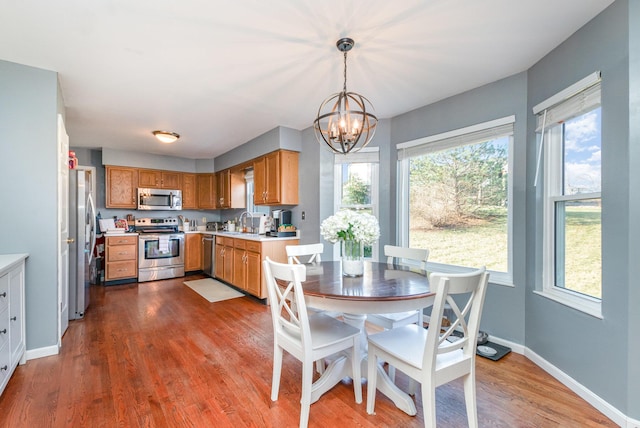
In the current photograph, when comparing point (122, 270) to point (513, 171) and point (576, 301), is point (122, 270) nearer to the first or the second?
point (513, 171)

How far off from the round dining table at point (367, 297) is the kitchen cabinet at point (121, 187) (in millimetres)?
4794

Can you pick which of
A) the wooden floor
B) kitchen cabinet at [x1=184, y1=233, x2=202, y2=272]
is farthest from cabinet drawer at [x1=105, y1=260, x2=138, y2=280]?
the wooden floor

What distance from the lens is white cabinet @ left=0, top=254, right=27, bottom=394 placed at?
1858 millimetres

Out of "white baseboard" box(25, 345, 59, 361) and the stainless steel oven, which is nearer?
"white baseboard" box(25, 345, 59, 361)

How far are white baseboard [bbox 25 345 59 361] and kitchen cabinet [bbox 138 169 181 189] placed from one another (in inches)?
146

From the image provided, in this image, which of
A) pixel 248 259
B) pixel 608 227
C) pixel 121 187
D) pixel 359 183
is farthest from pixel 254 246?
pixel 608 227

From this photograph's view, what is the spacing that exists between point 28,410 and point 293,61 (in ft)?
9.75

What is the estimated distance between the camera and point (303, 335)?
1.63 meters

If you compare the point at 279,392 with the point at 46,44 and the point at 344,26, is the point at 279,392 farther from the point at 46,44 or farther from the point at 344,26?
the point at 46,44

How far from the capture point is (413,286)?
71.3 inches

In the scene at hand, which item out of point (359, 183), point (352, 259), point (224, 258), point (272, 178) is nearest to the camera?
point (352, 259)

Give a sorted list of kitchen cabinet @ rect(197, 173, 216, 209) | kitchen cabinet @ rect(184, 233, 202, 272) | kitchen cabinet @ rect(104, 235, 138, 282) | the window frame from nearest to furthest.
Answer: the window frame < kitchen cabinet @ rect(104, 235, 138, 282) < kitchen cabinet @ rect(184, 233, 202, 272) < kitchen cabinet @ rect(197, 173, 216, 209)

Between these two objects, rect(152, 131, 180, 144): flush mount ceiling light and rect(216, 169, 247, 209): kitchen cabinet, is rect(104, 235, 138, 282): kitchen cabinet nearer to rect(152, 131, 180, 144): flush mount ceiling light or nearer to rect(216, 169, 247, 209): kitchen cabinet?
rect(216, 169, 247, 209): kitchen cabinet

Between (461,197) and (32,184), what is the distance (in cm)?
394
